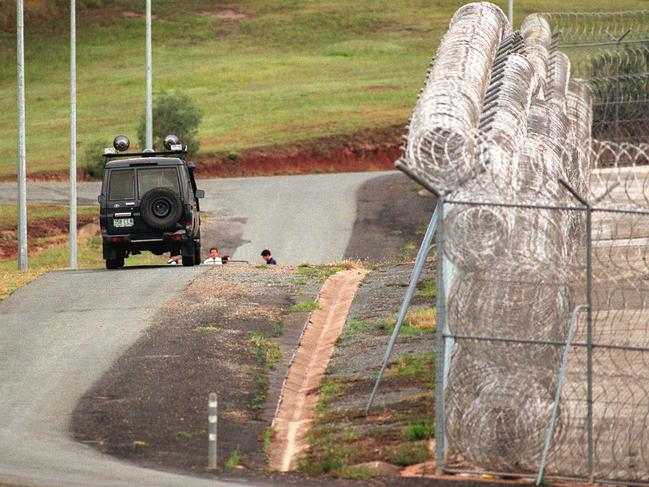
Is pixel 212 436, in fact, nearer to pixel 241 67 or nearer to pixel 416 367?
pixel 416 367

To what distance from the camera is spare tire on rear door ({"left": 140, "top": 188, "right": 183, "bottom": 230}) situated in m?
27.6

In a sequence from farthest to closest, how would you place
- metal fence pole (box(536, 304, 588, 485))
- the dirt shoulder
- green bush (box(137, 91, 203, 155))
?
the dirt shoulder, green bush (box(137, 91, 203, 155)), metal fence pole (box(536, 304, 588, 485))

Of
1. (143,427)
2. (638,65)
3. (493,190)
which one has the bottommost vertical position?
(143,427)

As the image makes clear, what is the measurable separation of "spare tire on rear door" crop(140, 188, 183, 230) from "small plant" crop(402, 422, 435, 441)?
43.0 feet

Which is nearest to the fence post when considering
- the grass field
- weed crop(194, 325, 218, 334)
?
weed crop(194, 325, 218, 334)

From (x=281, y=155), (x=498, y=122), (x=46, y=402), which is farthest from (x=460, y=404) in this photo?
(x=281, y=155)

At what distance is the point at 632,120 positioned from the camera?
83.0ft

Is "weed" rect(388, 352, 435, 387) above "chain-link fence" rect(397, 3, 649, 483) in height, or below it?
below

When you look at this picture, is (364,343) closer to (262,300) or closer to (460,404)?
(262,300)

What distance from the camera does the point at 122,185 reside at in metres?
28.1

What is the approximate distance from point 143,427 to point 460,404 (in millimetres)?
3654

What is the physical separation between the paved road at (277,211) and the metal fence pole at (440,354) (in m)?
23.2

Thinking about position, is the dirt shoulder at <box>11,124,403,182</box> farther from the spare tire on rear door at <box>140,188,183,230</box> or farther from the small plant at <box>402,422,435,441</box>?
the small plant at <box>402,422,435,441</box>

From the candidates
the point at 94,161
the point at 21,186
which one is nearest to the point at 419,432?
the point at 21,186
